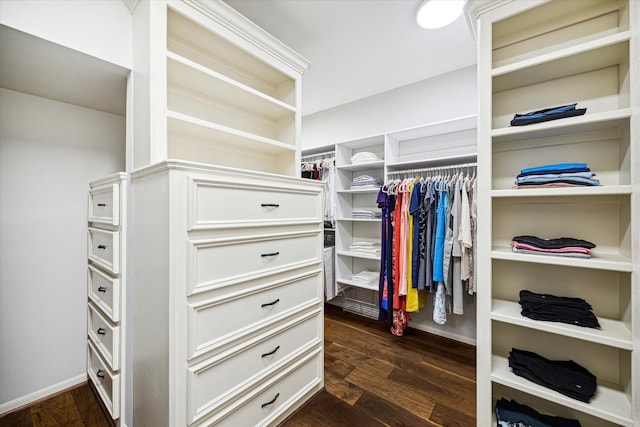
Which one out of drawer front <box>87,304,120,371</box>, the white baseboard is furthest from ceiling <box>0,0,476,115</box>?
the white baseboard

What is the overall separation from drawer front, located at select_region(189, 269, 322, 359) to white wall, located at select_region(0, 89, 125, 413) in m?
1.44

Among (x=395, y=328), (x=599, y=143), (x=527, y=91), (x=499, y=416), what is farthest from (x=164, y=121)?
(x=395, y=328)

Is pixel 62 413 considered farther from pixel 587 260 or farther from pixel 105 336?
pixel 587 260

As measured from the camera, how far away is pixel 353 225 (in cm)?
303

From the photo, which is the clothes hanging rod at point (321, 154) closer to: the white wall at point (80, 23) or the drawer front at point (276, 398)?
the white wall at point (80, 23)

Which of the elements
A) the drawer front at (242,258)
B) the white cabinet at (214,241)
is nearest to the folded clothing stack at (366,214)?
the white cabinet at (214,241)

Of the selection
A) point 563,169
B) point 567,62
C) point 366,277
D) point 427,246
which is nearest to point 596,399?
point 563,169

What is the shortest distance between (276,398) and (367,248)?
1665 mm

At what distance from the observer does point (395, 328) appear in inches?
93.1

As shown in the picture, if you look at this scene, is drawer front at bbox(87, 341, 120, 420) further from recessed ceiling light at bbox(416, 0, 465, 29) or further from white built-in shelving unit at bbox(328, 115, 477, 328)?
recessed ceiling light at bbox(416, 0, 465, 29)

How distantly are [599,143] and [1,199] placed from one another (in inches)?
126

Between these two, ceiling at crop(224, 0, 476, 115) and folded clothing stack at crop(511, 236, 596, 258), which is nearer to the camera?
folded clothing stack at crop(511, 236, 596, 258)

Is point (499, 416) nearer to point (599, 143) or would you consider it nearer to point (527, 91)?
point (599, 143)

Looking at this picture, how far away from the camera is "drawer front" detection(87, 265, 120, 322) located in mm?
1336
